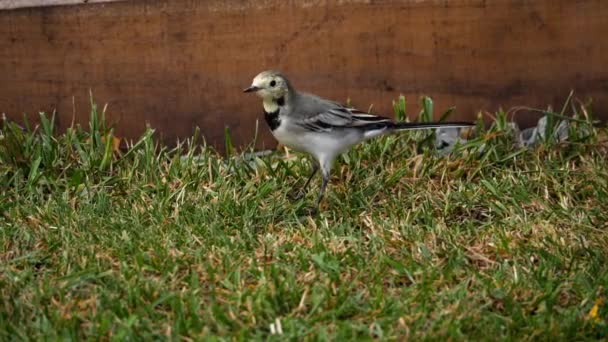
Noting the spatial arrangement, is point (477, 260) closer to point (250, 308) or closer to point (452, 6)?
point (250, 308)

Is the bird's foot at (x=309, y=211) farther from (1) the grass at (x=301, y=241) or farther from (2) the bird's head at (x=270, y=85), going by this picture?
(2) the bird's head at (x=270, y=85)

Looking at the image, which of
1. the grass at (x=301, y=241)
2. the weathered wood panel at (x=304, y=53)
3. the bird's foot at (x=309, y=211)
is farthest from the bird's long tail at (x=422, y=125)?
the weathered wood panel at (x=304, y=53)

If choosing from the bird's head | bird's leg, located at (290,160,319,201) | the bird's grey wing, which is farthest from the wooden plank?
bird's leg, located at (290,160,319,201)

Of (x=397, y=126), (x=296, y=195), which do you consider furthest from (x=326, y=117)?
(x=296, y=195)

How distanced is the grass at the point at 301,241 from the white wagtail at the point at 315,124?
267mm

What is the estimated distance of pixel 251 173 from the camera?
5.86m

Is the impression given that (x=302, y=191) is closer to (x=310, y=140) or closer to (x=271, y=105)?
(x=310, y=140)

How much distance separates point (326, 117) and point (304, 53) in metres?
0.91

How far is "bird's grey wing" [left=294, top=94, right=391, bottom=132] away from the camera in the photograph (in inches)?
214

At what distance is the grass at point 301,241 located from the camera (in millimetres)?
4012

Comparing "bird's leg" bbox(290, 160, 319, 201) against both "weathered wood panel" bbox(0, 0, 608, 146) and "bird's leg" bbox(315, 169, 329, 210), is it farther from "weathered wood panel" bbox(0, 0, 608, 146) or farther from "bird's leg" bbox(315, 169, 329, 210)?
"weathered wood panel" bbox(0, 0, 608, 146)

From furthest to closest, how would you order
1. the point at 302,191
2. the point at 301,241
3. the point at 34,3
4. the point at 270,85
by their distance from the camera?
the point at 34,3, the point at 302,191, the point at 270,85, the point at 301,241

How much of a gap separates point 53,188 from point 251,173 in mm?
1113

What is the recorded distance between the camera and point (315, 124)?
17.8ft
